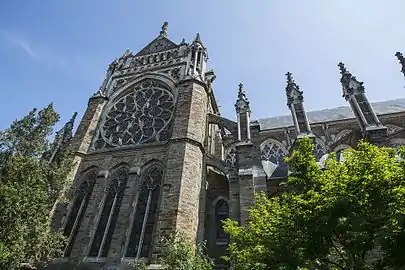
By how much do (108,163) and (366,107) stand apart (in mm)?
13142

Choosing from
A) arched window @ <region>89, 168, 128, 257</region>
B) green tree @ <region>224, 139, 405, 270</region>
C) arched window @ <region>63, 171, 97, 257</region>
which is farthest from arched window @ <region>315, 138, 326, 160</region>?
arched window @ <region>63, 171, 97, 257</region>

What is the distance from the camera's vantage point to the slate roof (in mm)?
23200

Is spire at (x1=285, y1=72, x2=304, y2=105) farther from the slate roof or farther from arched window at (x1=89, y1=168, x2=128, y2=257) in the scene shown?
arched window at (x1=89, y1=168, x2=128, y2=257)

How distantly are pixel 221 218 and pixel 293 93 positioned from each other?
8.25 meters

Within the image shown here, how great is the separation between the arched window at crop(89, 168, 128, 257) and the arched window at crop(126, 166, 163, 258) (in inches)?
40.6

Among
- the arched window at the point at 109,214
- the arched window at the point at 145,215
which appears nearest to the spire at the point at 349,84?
the arched window at the point at 145,215

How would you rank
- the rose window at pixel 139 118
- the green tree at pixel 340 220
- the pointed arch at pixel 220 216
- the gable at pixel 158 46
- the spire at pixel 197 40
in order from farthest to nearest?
the gable at pixel 158 46 → the spire at pixel 197 40 → the rose window at pixel 139 118 → the pointed arch at pixel 220 216 → the green tree at pixel 340 220

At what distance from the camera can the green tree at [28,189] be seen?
9094 mm

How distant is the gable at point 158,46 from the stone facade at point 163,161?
1.46m

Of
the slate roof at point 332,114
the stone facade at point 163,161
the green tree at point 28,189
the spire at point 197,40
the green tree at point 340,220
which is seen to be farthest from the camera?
the slate roof at point 332,114

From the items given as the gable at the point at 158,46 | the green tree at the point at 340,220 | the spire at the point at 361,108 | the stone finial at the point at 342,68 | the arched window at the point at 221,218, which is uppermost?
the gable at the point at 158,46

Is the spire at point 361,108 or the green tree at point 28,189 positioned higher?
the spire at point 361,108

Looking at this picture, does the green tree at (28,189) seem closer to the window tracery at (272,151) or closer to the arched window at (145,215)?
the arched window at (145,215)

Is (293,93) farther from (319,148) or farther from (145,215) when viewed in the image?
(145,215)
